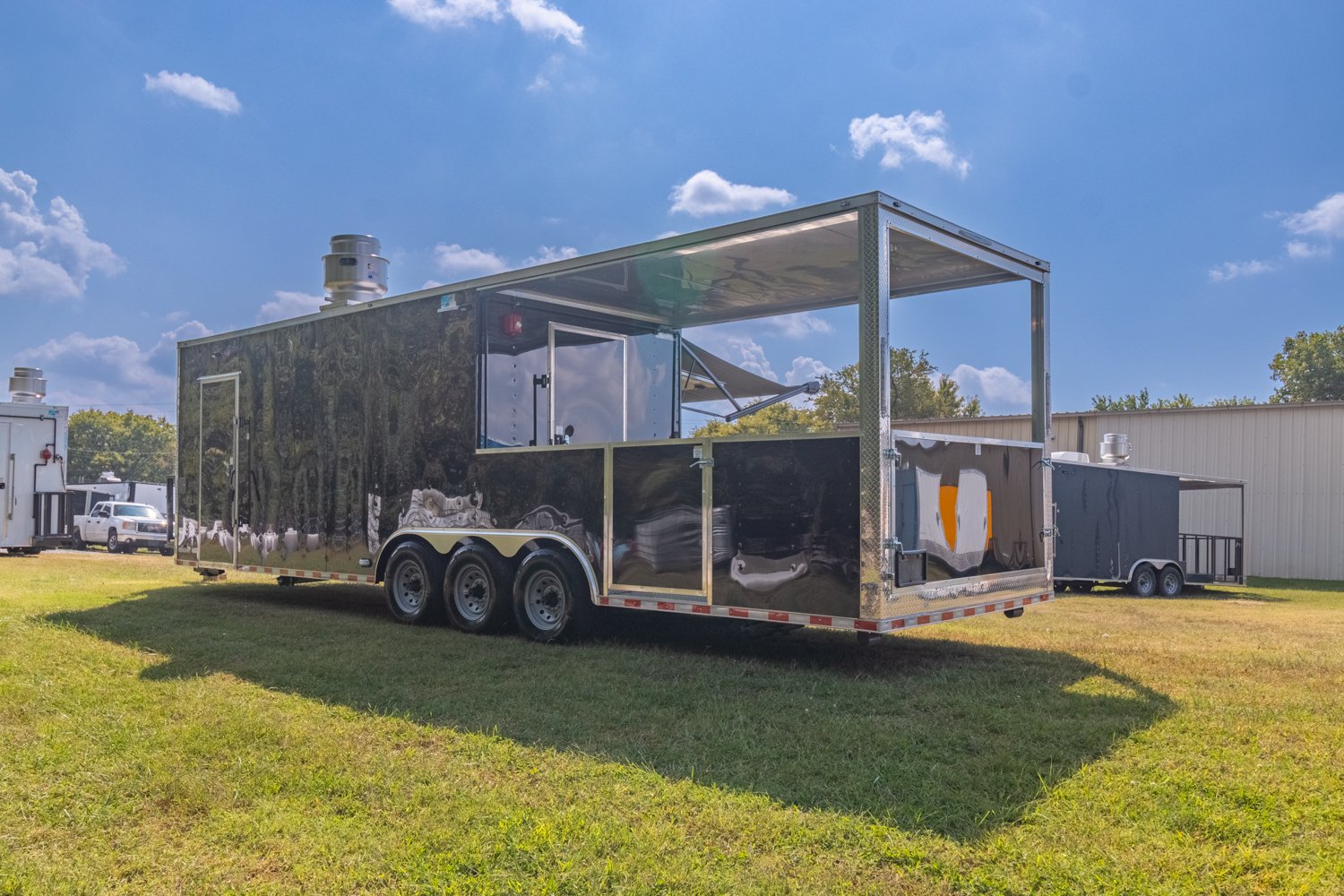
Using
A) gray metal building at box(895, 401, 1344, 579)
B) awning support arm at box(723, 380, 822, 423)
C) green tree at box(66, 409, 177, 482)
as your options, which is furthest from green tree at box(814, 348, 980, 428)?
green tree at box(66, 409, 177, 482)

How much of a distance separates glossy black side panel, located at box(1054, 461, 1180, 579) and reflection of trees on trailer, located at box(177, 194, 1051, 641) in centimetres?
649

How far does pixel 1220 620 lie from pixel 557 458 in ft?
28.3

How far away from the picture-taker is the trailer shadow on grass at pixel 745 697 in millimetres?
4883

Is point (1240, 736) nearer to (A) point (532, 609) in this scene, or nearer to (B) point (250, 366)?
(A) point (532, 609)

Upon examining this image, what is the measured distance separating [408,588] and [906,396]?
26353 mm

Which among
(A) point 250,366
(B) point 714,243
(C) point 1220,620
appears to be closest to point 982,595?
(B) point 714,243

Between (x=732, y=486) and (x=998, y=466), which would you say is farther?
(x=998, y=466)

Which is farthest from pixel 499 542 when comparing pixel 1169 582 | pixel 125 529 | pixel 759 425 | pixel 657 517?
pixel 125 529

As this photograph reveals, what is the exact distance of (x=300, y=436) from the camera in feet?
36.1

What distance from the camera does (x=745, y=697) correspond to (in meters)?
6.52

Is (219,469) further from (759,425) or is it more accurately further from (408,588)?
(759,425)

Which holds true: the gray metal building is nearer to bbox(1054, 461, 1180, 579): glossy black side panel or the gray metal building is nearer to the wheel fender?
bbox(1054, 461, 1180, 579): glossy black side panel

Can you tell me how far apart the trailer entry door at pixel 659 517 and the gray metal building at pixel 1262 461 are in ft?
50.0

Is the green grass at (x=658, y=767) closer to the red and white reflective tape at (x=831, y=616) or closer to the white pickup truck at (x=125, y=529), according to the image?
the red and white reflective tape at (x=831, y=616)
